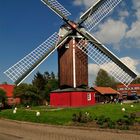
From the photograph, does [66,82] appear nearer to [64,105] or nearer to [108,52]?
[64,105]

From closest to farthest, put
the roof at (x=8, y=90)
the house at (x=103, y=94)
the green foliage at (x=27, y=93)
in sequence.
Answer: the green foliage at (x=27, y=93), the house at (x=103, y=94), the roof at (x=8, y=90)

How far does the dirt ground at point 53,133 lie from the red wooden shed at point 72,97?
18.4 m

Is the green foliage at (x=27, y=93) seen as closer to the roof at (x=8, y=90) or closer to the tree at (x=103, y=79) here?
the roof at (x=8, y=90)

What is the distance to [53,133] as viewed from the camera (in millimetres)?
22703

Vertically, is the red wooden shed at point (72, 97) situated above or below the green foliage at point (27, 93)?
below

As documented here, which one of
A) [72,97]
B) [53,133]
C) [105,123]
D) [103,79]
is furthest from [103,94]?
[53,133]

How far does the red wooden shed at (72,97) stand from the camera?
46.2 m

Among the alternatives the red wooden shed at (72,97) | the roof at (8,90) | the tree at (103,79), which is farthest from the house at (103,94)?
the tree at (103,79)

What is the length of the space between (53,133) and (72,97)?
23778 millimetres

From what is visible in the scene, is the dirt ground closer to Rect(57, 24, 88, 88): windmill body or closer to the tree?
Rect(57, 24, 88, 88): windmill body

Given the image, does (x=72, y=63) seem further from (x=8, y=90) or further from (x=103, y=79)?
(x=103, y=79)

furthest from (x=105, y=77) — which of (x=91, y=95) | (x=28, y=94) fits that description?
(x=91, y=95)

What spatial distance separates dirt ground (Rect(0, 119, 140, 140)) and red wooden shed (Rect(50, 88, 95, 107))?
725 inches

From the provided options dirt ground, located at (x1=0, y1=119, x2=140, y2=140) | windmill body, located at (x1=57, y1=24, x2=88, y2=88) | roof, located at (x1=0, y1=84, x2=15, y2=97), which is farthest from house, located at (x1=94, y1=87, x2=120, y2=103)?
dirt ground, located at (x1=0, y1=119, x2=140, y2=140)
